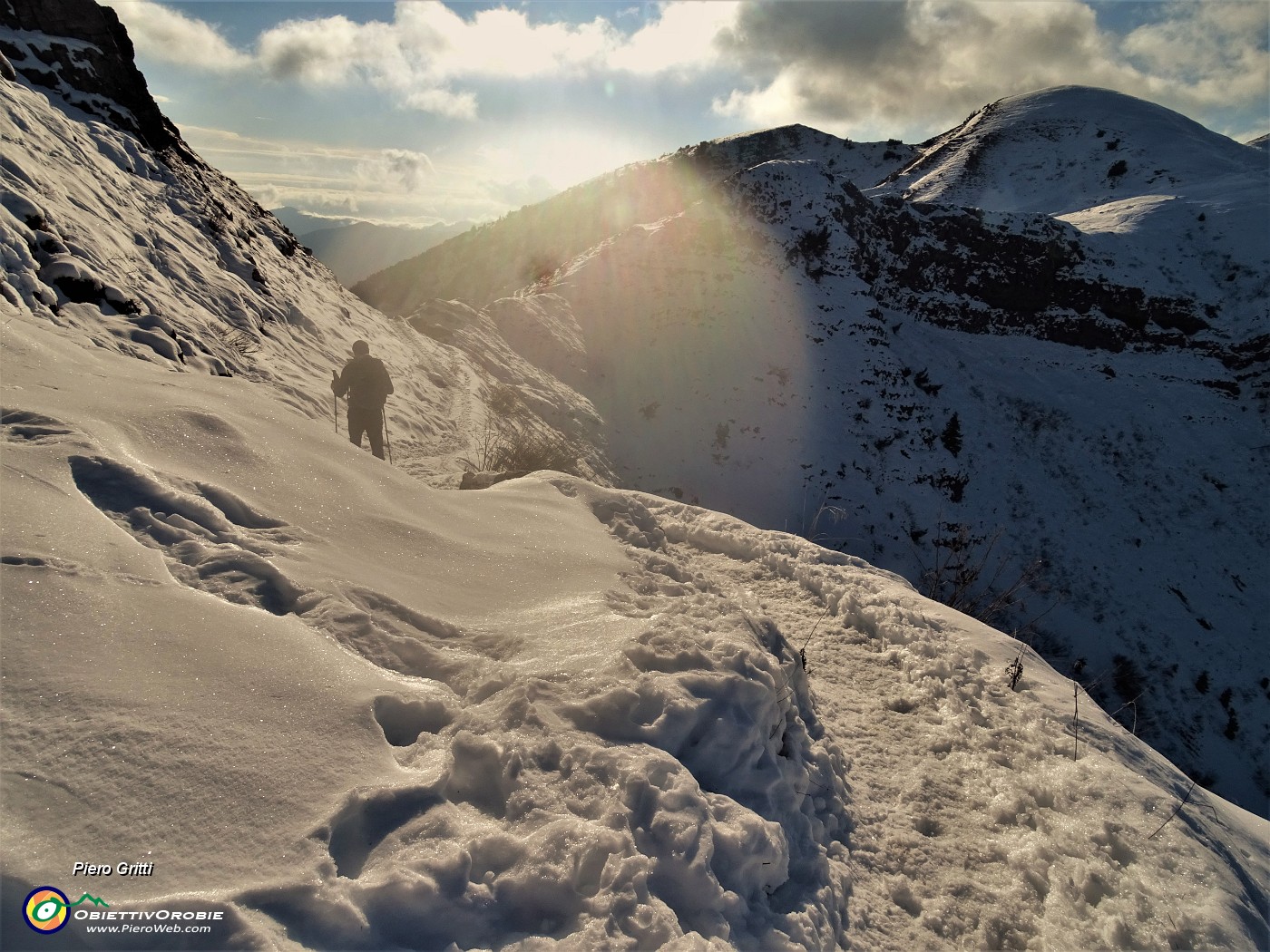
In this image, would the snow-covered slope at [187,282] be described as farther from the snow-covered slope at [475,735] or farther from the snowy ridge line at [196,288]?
the snow-covered slope at [475,735]

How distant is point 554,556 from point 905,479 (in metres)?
18.1

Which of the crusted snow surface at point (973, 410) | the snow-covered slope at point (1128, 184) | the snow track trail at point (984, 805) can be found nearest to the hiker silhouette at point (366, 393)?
the snow track trail at point (984, 805)

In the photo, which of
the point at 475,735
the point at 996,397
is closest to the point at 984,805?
the point at 475,735

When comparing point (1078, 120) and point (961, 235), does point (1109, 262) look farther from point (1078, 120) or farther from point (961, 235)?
point (1078, 120)

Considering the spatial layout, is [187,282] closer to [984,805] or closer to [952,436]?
[984,805]

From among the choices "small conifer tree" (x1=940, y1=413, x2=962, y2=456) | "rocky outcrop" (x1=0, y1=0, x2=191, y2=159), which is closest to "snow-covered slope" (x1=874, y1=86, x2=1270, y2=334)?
"small conifer tree" (x1=940, y1=413, x2=962, y2=456)

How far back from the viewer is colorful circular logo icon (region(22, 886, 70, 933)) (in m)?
1.59

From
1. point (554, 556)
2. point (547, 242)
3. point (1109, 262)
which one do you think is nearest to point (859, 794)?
point (554, 556)

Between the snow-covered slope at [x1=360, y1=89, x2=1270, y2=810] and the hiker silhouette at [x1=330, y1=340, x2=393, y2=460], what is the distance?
9.76 metres

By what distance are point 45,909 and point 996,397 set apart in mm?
27213

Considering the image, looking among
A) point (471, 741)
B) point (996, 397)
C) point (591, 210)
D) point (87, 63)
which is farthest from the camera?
point (591, 210)

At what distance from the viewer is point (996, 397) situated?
23328mm

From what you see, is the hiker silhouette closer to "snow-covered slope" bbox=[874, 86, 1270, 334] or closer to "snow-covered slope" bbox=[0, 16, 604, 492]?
"snow-covered slope" bbox=[0, 16, 604, 492]

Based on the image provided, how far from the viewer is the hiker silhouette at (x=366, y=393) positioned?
8.74 m
